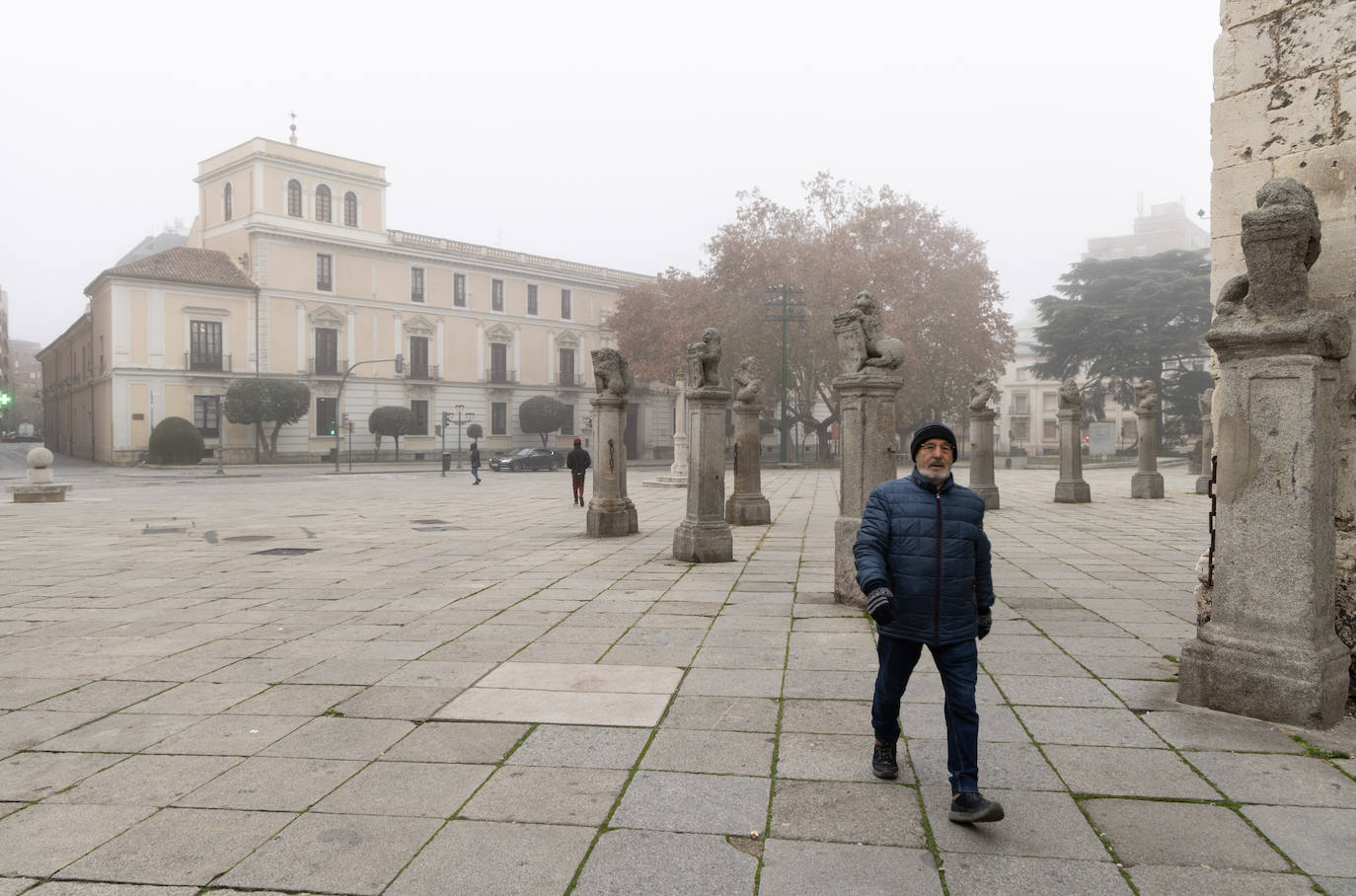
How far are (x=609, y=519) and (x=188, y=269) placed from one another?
131ft

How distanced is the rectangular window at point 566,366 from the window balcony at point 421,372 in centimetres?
904

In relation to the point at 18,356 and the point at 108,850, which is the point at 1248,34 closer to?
the point at 108,850

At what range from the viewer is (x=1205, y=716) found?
4398 mm

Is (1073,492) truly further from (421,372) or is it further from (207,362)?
(421,372)

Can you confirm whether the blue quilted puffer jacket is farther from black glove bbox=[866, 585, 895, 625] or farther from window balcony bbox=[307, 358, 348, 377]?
window balcony bbox=[307, 358, 348, 377]

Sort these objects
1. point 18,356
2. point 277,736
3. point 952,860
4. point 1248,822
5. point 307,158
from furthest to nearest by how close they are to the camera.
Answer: point 18,356
point 307,158
point 277,736
point 1248,822
point 952,860

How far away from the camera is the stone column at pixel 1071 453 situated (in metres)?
18.2

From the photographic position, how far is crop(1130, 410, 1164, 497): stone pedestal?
19.1 m

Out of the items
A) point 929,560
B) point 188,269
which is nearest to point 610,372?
point 929,560

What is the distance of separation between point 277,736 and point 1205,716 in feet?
14.8

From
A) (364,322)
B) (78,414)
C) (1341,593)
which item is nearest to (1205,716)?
(1341,593)

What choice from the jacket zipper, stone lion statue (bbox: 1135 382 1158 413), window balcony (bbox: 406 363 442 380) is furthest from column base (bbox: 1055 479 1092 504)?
window balcony (bbox: 406 363 442 380)

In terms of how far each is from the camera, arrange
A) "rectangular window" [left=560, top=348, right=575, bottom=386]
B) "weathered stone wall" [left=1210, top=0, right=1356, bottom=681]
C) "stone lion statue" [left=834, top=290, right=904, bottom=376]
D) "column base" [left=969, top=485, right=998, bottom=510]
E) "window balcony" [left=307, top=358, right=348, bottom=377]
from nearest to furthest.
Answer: "weathered stone wall" [left=1210, top=0, right=1356, bottom=681] → "stone lion statue" [left=834, top=290, right=904, bottom=376] → "column base" [left=969, top=485, right=998, bottom=510] → "window balcony" [left=307, top=358, right=348, bottom=377] → "rectangular window" [left=560, top=348, right=575, bottom=386]

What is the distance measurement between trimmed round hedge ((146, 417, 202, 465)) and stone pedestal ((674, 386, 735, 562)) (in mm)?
37050
